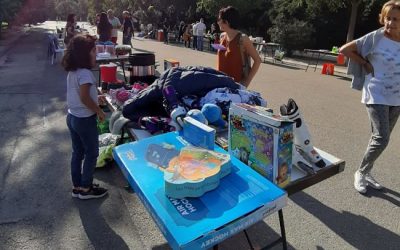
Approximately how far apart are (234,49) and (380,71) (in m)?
1.44

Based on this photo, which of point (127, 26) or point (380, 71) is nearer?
point (380, 71)

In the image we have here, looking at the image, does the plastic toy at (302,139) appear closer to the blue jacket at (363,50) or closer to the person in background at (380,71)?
the person in background at (380,71)

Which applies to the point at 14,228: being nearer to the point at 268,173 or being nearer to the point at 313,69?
the point at 268,173

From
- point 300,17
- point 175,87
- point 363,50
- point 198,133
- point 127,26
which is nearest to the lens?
point 198,133

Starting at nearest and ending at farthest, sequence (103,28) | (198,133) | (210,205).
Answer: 1. (210,205)
2. (198,133)
3. (103,28)

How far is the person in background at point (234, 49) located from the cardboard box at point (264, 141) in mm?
1742

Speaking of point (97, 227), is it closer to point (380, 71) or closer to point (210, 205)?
point (210, 205)

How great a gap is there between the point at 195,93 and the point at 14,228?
196 centimetres

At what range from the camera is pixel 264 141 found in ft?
6.50

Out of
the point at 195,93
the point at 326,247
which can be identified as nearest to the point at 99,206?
the point at 195,93

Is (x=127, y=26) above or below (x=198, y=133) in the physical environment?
above

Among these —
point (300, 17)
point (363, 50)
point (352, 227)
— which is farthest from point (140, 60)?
point (300, 17)

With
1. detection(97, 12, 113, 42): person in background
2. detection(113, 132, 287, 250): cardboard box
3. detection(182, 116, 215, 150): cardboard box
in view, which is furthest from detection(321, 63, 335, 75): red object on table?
detection(113, 132, 287, 250): cardboard box

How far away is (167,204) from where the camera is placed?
1.76m
